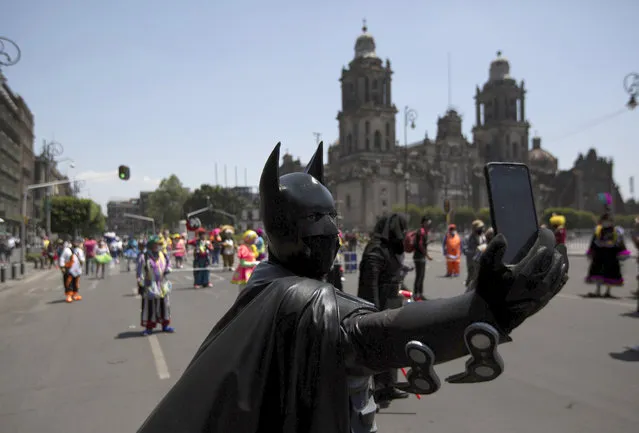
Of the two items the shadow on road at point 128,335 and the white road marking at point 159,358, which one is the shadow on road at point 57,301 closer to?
the shadow on road at point 128,335

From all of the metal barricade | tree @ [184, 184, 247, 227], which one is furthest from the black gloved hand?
tree @ [184, 184, 247, 227]

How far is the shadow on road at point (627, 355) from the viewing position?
23.5 ft

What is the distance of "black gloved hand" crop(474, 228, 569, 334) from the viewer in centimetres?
144

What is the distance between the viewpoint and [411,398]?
6.12 meters

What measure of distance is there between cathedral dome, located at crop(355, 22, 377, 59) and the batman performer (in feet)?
277

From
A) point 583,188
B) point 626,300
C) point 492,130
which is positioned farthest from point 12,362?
Result: point 583,188

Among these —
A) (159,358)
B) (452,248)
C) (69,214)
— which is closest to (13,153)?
(69,214)

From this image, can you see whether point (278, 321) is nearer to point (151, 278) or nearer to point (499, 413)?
point (499, 413)

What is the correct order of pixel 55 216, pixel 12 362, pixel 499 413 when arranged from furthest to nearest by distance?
pixel 55 216 < pixel 12 362 < pixel 499 413

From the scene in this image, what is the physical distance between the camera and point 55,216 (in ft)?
208

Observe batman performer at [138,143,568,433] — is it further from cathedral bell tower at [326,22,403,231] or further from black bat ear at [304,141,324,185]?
cathedral bell tower at [326,22,403,231]

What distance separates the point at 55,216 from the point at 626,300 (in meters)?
63.5

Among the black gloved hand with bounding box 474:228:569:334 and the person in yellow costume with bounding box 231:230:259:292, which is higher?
the black gloved hand with bounding box 474:228:569:334

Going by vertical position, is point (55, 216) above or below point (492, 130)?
below
